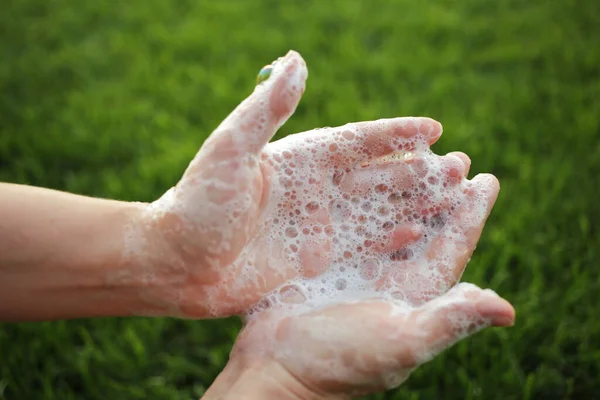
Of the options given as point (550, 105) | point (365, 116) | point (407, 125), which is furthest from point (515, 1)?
point (407, 125)

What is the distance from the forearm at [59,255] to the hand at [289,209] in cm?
4

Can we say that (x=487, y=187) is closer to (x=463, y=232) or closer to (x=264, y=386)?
(x=463, y=232)

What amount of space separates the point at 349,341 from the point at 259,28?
217cm

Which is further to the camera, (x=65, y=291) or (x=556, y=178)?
(x=556, y=178)

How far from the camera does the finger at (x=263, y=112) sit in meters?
1.16

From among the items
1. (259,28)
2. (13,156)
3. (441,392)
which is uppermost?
(259,28)

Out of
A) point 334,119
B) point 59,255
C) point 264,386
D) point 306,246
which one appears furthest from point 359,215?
point 334,119

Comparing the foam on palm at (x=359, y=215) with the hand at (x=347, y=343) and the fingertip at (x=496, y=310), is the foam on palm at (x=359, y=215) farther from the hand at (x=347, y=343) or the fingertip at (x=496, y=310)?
the fingertip at (x=496, y=310)

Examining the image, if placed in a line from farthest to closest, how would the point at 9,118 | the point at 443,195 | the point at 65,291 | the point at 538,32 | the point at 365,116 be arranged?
the point at 538,32 → the point at 9,118 → the point at 365,116 → the point at 443,195 → the point at 65,291

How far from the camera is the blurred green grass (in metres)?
1.61

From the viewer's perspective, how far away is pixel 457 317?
1079 millimetres

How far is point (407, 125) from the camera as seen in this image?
1.37m

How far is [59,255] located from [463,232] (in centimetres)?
87

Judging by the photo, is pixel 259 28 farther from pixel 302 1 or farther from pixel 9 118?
pixel 9 118
